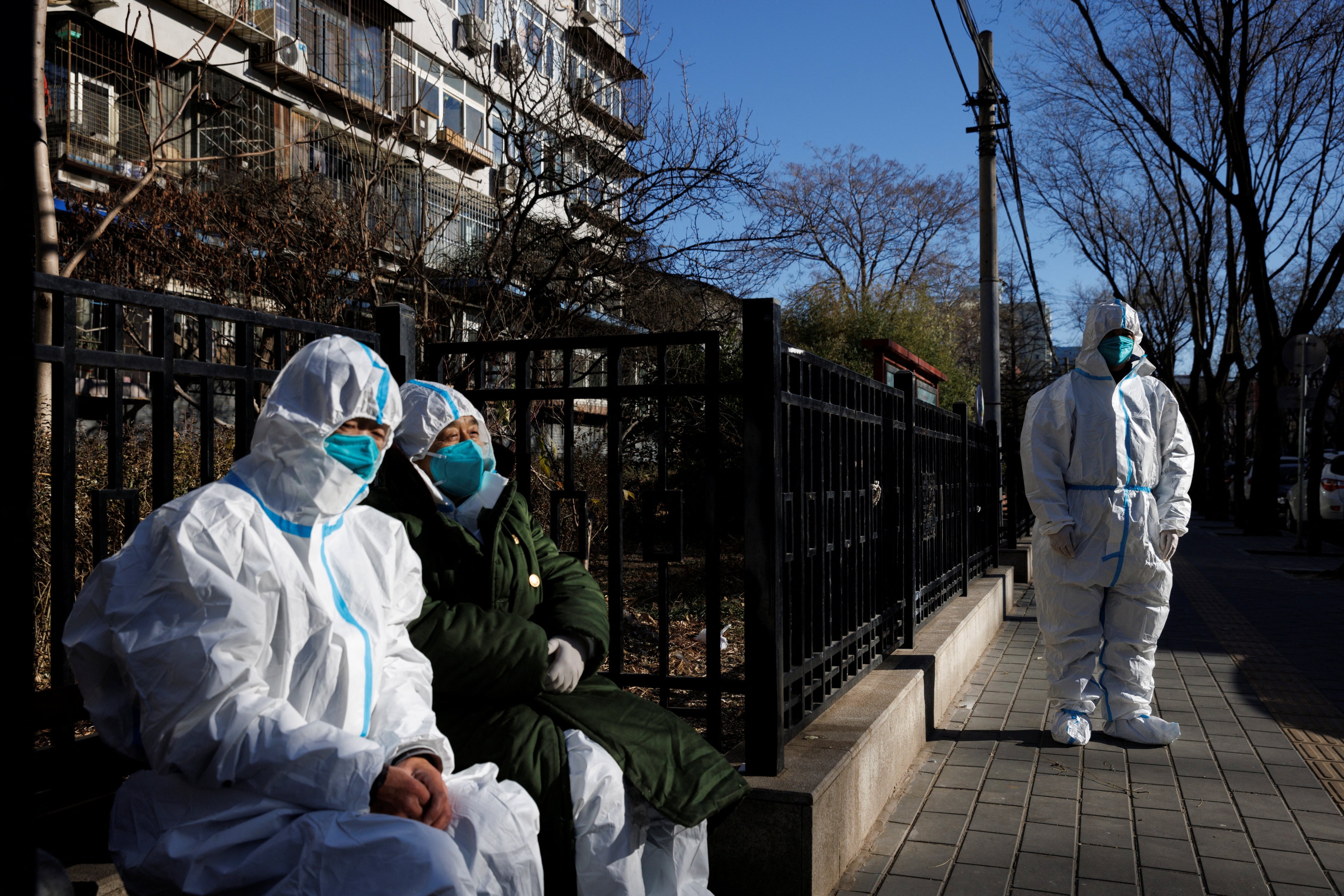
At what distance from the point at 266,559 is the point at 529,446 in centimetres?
204

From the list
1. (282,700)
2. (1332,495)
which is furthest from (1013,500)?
(1332,495)

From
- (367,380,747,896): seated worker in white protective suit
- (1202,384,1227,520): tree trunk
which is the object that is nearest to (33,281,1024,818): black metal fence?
(367,380,747,896): seated worker in white protective suit

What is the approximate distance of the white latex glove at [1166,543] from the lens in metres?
5.26

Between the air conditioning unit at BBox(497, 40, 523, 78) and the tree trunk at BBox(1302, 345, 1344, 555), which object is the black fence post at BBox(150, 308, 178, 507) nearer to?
the air conditioning unit at BBox(497, 40, 523, 78)

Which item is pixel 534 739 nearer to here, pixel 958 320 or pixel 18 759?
pixel 18 759

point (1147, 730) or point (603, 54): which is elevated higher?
point (603, 54)

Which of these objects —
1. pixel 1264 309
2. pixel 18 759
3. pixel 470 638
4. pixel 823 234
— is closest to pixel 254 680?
pixel 470 638

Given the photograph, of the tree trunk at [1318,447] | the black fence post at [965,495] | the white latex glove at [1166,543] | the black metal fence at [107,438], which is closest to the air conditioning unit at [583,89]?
the black fence post at [965,495]

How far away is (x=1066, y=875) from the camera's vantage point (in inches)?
141

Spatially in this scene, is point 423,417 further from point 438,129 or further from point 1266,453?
point 1266,453

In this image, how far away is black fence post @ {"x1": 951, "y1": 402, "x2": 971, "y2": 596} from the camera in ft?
28.3

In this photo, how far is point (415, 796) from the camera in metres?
1.99

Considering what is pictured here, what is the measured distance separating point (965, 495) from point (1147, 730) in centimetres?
392

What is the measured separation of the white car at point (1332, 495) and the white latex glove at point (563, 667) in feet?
79.7
